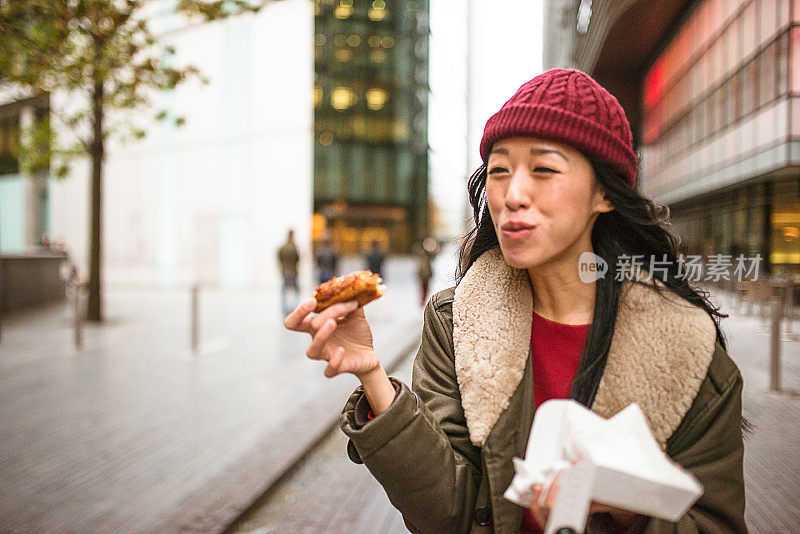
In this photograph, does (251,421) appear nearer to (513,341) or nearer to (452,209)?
(513,341)

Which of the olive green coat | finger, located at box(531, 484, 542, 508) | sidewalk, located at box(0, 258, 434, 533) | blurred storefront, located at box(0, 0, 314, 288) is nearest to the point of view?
finger, located at box(531, 484, 542, 508)

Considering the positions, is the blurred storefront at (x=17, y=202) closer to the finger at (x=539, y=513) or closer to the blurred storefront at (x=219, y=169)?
the blurred storefront at (x=219, y=169)

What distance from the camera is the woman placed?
4.13ft

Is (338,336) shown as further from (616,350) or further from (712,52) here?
(712,52)

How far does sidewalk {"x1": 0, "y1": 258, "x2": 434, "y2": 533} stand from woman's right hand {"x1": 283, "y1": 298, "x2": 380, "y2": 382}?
2.44 metres

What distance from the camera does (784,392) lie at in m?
3.01

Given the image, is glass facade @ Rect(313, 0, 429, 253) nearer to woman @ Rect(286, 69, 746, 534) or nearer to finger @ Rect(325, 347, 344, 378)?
woman @ Rect(286, 69, 746, 534)

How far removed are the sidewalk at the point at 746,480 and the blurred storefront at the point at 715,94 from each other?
2075 millimetres

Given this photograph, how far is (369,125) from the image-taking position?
48.6 m

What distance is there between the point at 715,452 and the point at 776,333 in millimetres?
4634

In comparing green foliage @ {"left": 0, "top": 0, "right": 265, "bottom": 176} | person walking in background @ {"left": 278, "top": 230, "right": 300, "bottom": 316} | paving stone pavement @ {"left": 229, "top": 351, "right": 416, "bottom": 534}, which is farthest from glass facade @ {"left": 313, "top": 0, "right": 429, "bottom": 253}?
paving stone pavement @ {"left": 229, "top": 351, "right": 416, "bottom": 534}

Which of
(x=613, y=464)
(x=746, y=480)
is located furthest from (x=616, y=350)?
(x=746, y=480)

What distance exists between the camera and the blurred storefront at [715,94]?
31.7ft

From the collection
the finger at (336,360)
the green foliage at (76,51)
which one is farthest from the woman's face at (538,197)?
the green foliage at (76,51)
